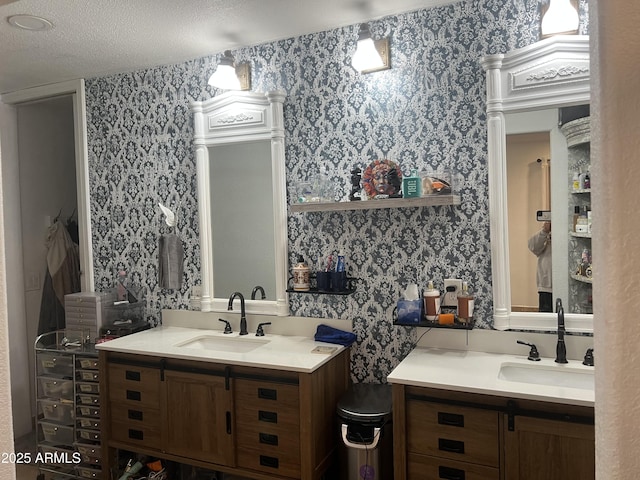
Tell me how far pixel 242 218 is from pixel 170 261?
61 cm

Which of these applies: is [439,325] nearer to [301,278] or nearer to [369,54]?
[301,278]

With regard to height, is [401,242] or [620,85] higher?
[620,85]

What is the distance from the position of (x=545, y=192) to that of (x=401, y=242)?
79 centimetres

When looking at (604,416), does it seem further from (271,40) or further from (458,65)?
(271,40)

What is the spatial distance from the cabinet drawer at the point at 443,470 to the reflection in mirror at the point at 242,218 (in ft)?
4.38

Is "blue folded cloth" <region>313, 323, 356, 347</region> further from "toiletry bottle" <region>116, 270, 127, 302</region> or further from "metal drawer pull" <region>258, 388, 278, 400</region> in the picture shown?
"toiletry bottle" <region>116, 270, 127, 302</region>

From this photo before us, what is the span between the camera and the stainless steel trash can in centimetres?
239

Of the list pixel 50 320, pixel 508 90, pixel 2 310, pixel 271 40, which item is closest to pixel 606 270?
pixel 2 310

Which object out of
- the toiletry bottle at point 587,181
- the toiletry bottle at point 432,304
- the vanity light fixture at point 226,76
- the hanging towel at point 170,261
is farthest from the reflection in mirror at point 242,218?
the toiletry bottle at point 587,181

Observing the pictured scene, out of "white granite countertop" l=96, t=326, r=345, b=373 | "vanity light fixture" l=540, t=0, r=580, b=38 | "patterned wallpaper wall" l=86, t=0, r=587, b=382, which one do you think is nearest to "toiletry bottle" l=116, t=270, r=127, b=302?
"patterned wallpaper wall" l=86, t=0, r=587, b=382

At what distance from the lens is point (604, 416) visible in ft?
2.48

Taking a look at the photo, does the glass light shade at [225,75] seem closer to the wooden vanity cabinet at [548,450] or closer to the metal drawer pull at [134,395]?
the metal drawer pull at [134,395]

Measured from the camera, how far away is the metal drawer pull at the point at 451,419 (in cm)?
216

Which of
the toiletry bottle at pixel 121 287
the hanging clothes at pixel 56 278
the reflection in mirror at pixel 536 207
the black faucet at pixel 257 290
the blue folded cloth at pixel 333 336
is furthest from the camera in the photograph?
the hanging clothes at pixel 56 278
